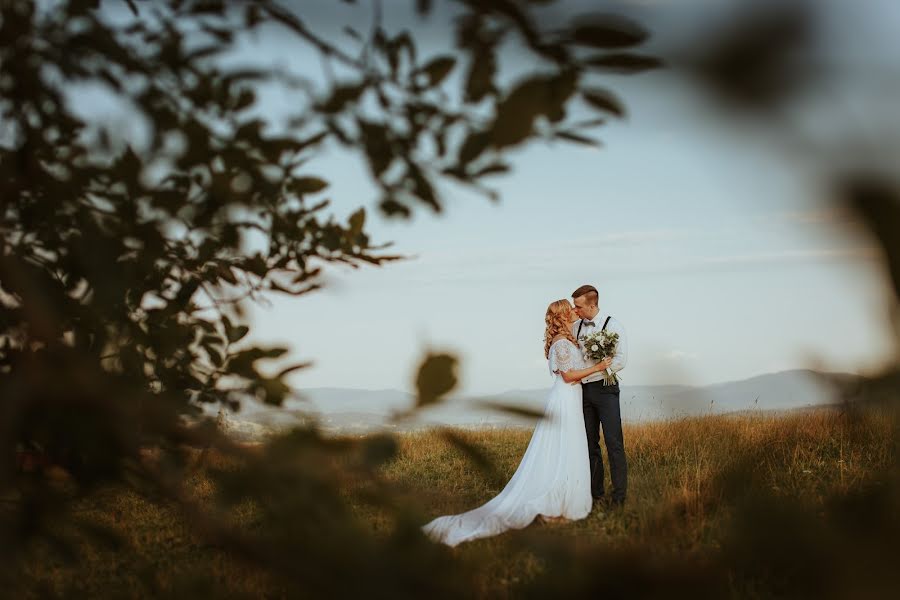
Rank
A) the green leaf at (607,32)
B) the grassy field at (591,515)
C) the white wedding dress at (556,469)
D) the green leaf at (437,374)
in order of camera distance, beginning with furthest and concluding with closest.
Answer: the white wedding dress at (556,469) < the grassy field at (591,515) < the green leaf at (437,374) < the green leaf at (607,32)

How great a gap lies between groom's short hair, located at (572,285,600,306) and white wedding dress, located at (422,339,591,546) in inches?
24.2

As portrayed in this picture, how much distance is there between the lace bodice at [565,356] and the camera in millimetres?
7691

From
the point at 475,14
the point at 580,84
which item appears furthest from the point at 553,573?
the point at 475,14

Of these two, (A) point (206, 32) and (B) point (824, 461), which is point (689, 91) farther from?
(B) point (824, 461)

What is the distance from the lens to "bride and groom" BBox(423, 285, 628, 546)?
7398mm

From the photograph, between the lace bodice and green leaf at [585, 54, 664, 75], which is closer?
green leaf at [585, 54, 664, 75]

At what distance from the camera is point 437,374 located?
40.1 inches

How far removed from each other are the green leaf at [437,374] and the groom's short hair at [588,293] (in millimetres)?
7193

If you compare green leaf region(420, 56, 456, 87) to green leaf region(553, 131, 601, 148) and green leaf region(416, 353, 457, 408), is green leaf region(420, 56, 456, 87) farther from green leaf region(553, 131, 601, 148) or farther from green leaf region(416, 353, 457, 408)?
green leaf region(416, 353, 457, 408)

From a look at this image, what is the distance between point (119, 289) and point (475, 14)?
87cm

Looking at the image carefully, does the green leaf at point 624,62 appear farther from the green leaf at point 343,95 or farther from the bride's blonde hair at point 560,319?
the bride's blonde hair at point 560,319

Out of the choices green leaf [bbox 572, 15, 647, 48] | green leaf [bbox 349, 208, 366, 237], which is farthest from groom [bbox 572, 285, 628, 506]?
green leaf [bbox 572, 15, 647, 48]

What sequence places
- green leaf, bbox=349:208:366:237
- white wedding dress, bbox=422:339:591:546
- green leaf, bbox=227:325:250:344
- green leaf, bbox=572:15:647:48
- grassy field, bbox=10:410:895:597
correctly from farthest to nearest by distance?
white wedding dress, bbox=422:339:591:546, grassy field, bbox=10:410:895:597, green leaf, bbox=349:208:366:237, green leaf, bbox=227:325:250:344, green leaf, bbox=572:15:647:48

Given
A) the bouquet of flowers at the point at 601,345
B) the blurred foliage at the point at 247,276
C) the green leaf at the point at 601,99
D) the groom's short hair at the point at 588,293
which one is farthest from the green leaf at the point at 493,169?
the groom's short hair at the point at 588,293
